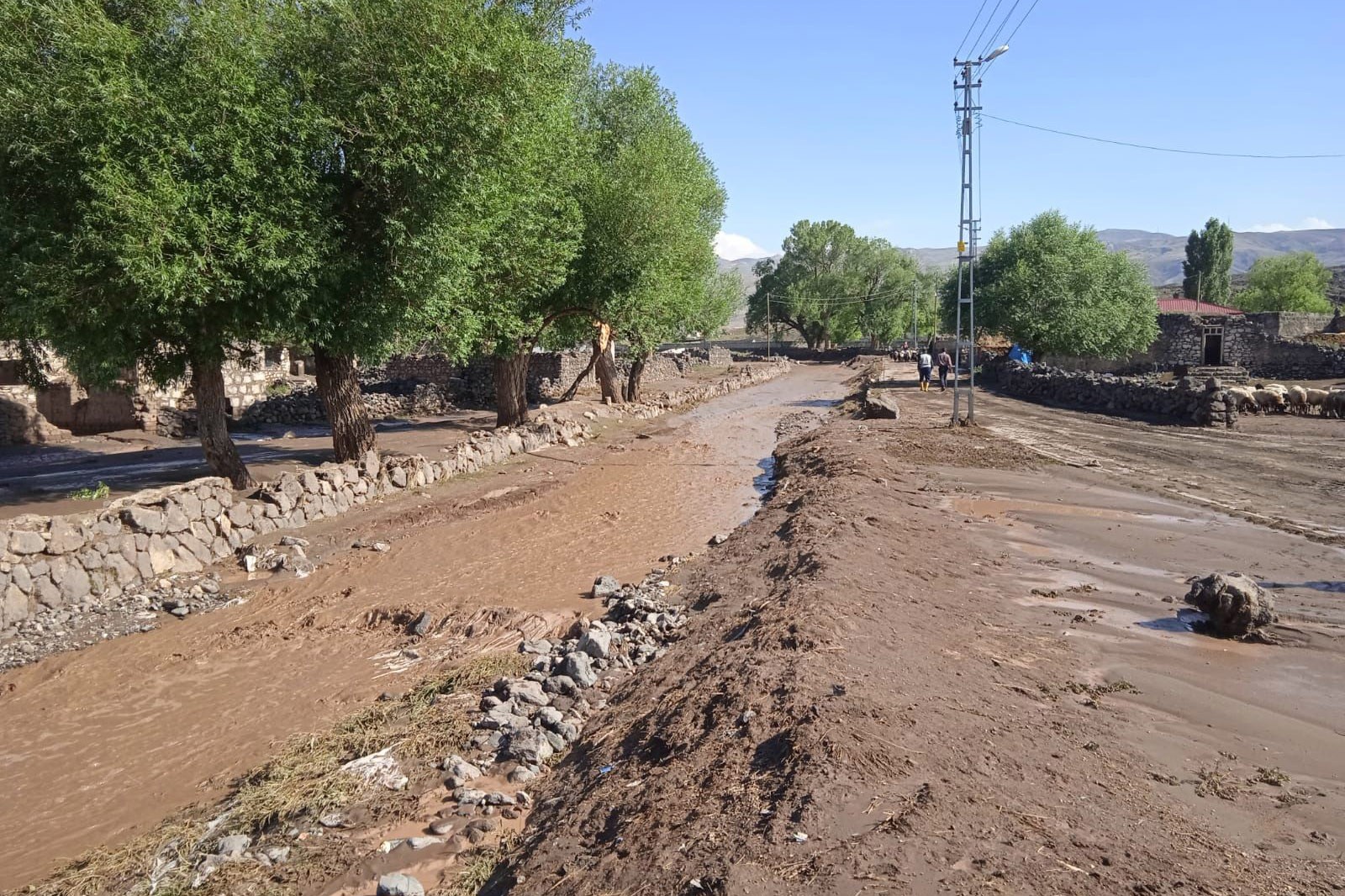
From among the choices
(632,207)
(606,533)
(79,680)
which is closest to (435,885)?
(79,680)

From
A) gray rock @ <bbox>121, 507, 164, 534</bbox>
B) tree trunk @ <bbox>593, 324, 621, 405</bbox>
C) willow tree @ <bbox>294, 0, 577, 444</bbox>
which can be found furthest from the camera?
tree trunk @ <bbox>593, 324, 621, 405</bbox>

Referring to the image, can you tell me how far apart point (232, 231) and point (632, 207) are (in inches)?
514

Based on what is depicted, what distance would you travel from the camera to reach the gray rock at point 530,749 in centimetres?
618

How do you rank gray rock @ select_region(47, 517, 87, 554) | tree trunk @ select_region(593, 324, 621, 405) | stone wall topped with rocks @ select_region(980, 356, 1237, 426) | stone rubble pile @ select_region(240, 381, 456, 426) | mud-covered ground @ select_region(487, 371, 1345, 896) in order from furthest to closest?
tree trunk @ select_region(593, 324, 621, 405) → stone rubble pile @ select_region(240, 381, 456, 426) → stone wall topped with rocks @ select_region(980, 356, 1237, 426) → gray rock @ select_region(47, 517, 87, 554) → mud-covered ground @ select_region(487, 371, 1345, 896)

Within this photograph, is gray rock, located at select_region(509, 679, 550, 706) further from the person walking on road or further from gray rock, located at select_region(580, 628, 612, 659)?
the person walking on road

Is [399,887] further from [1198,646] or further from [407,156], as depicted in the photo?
[407,156]

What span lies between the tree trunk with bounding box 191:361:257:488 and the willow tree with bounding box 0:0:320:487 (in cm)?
113

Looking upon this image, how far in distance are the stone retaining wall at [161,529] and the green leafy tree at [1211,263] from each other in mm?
101596

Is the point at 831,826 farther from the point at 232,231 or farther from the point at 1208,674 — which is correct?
the point at 232,231

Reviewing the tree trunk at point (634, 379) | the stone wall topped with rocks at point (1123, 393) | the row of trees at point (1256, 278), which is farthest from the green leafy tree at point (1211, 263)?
the tree trunk at point (634, 379)

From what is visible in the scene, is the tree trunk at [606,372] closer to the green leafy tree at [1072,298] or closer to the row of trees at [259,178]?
the row of trees at [259,178]

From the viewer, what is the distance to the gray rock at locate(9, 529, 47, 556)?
31.7 feet

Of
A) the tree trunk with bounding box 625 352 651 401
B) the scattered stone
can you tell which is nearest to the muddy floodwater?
the scattered stone

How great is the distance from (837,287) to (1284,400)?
53.0 meters
